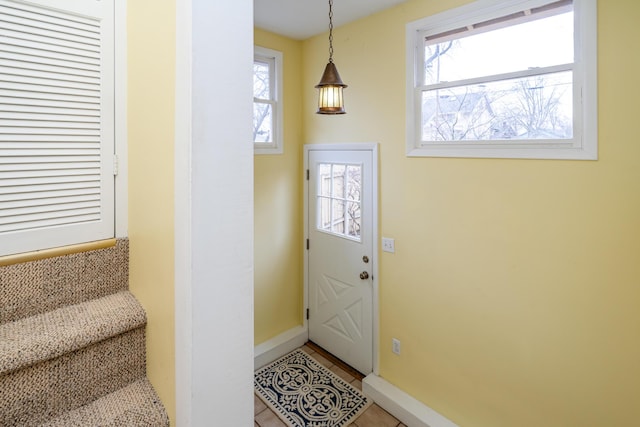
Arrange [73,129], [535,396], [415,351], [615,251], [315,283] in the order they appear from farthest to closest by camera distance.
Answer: [315,283] < [415,351] < [535,396] < [615,251] < [73,129]

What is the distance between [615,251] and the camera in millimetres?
1668

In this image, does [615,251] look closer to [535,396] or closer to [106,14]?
[535,396]

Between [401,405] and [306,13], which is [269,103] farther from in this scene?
[401,405]

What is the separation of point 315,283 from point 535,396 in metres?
1.95

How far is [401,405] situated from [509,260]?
131 centimetres

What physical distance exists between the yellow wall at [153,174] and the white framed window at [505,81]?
1857 mm

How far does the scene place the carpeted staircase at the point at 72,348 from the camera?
0.83 metres

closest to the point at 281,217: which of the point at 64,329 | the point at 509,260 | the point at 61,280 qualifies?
the point at 509,260

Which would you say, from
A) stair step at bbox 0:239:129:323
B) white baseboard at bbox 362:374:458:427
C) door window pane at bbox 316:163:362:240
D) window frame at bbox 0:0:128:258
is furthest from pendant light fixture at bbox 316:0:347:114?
white baseboard at bbox 362:374:458:427

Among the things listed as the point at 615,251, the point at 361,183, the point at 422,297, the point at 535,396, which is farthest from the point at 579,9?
the point at 535,396

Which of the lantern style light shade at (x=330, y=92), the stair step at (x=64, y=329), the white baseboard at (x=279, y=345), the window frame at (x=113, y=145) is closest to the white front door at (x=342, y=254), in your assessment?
the white baseboard at (x=279, y=345)

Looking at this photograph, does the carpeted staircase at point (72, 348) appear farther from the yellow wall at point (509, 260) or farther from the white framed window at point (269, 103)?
the white framed window at point (269, 103)

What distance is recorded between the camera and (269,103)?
10.3ft

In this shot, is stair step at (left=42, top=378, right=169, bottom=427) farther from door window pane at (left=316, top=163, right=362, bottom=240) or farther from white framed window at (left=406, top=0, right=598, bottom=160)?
door window pane at (left=316, top=163, right=362, bottom=240)
